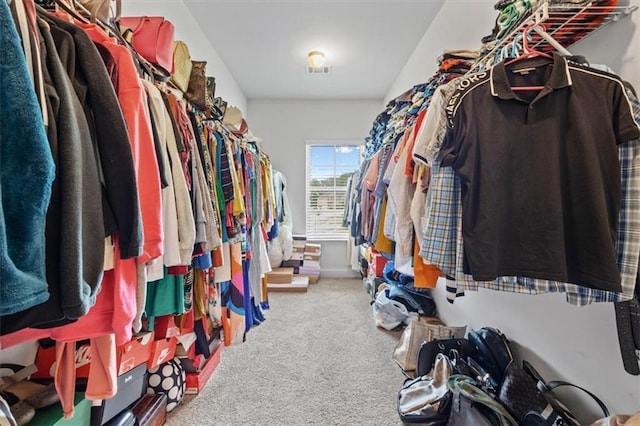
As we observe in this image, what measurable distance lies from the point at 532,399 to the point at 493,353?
13.1 inches

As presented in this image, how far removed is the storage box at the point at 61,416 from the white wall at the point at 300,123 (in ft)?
11.4

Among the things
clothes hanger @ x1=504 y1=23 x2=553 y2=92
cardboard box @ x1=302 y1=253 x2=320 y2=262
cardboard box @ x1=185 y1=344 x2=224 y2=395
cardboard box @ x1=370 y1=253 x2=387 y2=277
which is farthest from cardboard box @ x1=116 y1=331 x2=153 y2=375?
cardboard box @ x1=302 y1=253 x2=320 y2=262

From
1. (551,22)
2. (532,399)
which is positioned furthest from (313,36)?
(532,399)

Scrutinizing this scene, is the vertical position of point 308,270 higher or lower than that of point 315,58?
lower

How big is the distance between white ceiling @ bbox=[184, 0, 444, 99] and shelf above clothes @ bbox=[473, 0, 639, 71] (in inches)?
56.6

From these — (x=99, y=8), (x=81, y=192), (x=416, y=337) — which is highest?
(x=99, y=8)

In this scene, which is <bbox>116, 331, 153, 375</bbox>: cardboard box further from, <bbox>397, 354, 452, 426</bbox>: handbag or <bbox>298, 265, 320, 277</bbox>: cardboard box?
<bbox>298, 265, 320, 277</bbox>: cardboard box

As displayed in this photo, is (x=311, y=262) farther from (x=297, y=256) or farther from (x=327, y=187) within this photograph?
(x=327, y=187)

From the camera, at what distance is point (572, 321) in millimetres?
1144

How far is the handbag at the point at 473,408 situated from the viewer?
1.09 metres

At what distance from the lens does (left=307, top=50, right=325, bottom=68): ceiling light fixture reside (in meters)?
2.88

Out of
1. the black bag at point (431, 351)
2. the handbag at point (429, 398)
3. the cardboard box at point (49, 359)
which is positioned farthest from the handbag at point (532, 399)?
the cardboard box at point (49, 359)

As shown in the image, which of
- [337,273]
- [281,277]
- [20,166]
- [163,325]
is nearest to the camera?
[20,166]

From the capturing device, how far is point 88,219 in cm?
61
